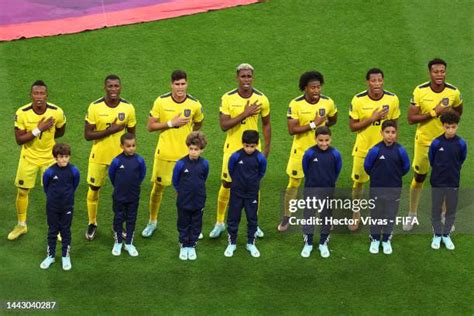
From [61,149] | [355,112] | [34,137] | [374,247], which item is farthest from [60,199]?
[374,247]

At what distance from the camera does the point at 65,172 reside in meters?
15.4

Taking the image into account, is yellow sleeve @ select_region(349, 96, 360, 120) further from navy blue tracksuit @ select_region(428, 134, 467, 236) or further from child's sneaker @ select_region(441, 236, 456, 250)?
child's sneaker @ select_region(441, 236, 456, 250)

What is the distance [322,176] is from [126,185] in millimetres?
2510

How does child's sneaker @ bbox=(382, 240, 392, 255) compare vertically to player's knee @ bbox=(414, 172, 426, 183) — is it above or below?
below

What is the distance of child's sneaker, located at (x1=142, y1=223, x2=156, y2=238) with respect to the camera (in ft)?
54.3

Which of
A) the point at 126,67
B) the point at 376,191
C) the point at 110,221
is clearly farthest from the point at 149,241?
the point at 126,67

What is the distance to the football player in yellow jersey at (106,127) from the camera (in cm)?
1606

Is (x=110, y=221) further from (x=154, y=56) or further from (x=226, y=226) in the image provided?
(x=154, y=56)

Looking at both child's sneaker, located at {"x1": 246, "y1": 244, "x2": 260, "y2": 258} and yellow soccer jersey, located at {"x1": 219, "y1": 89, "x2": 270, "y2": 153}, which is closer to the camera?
child's sneaker, located at {"x1": 246, "y1": 244, "x2": 260, "y2": 258}

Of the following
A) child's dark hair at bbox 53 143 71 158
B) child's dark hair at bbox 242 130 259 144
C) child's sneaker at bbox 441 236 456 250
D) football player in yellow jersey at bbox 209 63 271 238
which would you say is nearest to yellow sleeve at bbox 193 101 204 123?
football player in yellow jersey at bbox 209 63 271 238

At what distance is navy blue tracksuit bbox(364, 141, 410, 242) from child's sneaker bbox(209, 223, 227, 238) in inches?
79.0

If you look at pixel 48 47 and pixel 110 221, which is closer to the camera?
pixel 110 221

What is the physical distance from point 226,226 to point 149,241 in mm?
1099

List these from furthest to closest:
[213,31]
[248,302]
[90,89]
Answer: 1. [213,31]
2. [90,89]
3. [248,302]
